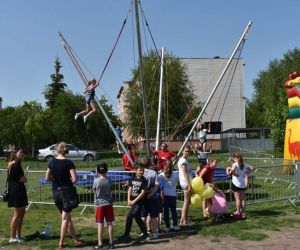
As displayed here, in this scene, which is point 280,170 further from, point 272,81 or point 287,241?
point 272,81

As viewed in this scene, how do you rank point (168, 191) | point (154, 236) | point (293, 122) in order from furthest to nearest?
point (293, 122), point (168, 191), point (154, 236)

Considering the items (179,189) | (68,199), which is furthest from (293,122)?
(68,199)

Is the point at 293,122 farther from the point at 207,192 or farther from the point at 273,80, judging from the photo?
the point at 273,80

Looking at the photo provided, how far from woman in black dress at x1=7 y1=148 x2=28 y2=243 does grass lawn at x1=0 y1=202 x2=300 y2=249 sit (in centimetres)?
28

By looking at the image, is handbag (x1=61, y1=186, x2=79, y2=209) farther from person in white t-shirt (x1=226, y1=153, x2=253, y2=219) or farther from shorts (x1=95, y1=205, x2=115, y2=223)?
person in white t-shirt (x1=226, y1=153, x2=253, y2=219)

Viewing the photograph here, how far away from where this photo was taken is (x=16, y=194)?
28.6 ft

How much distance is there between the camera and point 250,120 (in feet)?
272

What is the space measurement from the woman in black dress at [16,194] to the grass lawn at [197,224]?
0.92 ft

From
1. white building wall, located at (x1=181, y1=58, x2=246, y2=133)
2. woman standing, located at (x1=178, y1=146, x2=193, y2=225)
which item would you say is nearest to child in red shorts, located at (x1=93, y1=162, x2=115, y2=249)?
woman standing, located at (x1=178, y1=146, x2=193, y2=225)

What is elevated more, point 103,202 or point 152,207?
point 103,202

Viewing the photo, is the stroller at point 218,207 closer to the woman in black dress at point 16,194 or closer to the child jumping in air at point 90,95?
the woman in black dress at point 16,194

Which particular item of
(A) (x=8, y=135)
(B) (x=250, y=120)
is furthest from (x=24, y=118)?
(B) (x=250, y=120)

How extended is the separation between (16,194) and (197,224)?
3.78 metres

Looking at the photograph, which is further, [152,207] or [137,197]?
[152,207]
